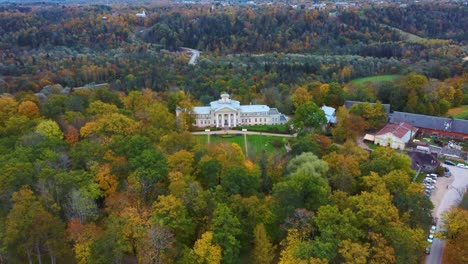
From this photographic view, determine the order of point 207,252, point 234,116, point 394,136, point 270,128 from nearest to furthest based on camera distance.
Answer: point 207,252 → point 394,136 → point 270,128 → point 234,116

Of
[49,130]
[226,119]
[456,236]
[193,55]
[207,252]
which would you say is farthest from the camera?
[193,55]

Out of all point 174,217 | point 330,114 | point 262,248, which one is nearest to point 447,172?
point 330,114

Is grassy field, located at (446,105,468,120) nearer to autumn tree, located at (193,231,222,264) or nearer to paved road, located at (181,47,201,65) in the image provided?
autumn tree, located at (193,231,222,264)

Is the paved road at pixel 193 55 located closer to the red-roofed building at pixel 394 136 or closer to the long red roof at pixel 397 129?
the long red roof at pixel 397 129

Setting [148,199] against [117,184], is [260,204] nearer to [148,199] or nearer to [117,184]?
[148,199]

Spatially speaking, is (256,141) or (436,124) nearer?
(256,141)

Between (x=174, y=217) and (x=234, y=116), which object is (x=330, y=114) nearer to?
(x=234, y=116)

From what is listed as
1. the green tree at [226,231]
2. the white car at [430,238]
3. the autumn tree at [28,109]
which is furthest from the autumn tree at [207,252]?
the autumn tree at [28,109]

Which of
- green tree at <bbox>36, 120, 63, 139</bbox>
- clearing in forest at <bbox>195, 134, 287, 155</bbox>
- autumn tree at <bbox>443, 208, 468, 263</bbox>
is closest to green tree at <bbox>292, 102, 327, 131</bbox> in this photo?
clearing in forest at <bbox>195, 134, 287, 155</bbox>

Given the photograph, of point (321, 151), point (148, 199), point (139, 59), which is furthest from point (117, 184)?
point (139, 59)
